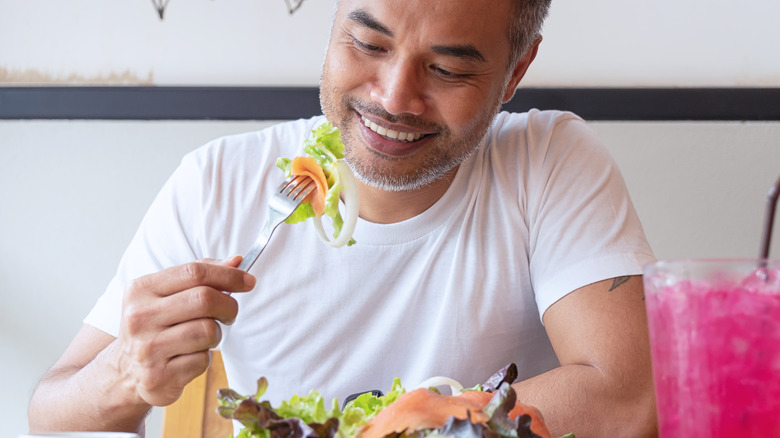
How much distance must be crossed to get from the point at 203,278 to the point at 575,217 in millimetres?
851

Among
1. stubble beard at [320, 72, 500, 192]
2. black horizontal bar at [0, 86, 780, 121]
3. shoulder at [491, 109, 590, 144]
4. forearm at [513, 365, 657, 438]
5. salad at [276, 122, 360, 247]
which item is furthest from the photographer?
black horizontal bar at [0, 86, 780, 121]

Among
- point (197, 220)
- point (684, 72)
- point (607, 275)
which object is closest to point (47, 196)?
Answer: point (197, 220)

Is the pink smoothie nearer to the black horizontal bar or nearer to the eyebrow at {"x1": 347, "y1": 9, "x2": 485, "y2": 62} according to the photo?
the eyebrow at {"x1": 347, "y1": 9, "x2": 485, "y2": 62}

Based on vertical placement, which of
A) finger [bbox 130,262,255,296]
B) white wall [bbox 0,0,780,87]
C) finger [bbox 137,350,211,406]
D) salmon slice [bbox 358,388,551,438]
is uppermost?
white wall [bbox 0,0,780,87]

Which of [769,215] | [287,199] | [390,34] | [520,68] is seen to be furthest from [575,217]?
[769,215]

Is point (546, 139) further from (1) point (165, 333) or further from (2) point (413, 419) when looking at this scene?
(2) point (413, 419)

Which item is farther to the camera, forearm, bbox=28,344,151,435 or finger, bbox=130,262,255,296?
forearm, bbox=28,344,151,435

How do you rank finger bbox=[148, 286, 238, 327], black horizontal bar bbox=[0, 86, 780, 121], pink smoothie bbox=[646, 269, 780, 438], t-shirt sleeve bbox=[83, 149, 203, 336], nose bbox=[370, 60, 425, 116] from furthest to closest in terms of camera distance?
black horizontal bar bbox=[0, 86, 780, 121]
t-shirt sleeve bbox=[83, 149, 203, 336]
nose bbox=[370, 60, 425, 116]
finger bbox=[148, 286, 238, 327]
pink smoothie bbox=[646, 269, 780, 438]

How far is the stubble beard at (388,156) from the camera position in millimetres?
1658

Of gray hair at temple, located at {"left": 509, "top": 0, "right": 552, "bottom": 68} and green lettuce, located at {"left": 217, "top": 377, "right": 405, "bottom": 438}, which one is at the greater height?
gray hair at temple, located at {"left": 509, "top": 0, "right": 552, "bottom": 68}

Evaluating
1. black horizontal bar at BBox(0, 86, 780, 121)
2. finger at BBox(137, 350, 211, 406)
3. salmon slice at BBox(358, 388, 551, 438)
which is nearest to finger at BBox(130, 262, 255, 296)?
finger at BBox(137, 350, 211, 406)

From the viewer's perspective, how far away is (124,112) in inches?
102

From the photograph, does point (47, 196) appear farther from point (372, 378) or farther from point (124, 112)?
point (372, 378)

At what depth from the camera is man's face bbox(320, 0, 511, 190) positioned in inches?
61.1
